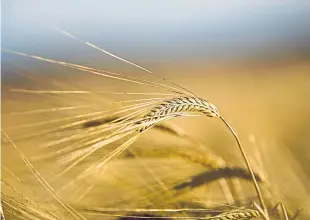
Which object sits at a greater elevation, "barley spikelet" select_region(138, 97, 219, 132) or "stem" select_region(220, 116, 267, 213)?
"barley spikelet" select_region(138, 97, 219, 132)

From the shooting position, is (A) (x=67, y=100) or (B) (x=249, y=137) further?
(A) (x=67, y=100)

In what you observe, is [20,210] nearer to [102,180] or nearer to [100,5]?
[102,180]

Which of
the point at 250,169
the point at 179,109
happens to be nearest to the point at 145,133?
the point at 179,109

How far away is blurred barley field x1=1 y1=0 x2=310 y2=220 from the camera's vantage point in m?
1.18

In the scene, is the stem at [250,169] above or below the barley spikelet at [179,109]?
below

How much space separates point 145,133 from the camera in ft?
4.18

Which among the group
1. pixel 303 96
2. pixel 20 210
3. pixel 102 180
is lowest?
pixel 20 210

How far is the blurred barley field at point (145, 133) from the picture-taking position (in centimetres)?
118

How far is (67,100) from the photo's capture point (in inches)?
52.4

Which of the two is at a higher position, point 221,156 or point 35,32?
point 35,32

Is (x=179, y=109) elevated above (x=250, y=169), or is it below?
above

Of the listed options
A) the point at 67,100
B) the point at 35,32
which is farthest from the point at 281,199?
the point at 35,32

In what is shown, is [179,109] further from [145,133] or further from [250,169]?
[250,169]

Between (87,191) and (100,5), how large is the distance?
0.50 metres
